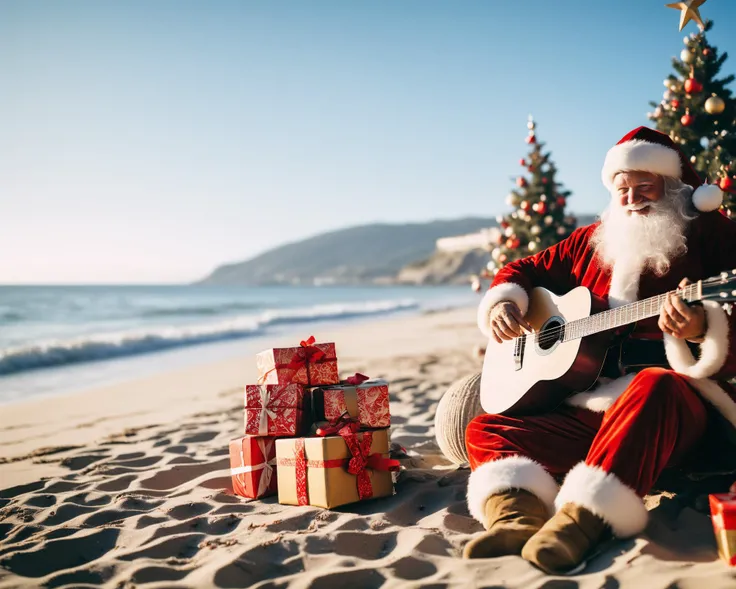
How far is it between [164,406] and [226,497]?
3070 mm

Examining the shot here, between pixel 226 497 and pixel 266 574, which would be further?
pixel 226 497

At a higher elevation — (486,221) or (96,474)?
(486,221)

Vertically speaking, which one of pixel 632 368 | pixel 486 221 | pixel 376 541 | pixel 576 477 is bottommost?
pixel 376 541

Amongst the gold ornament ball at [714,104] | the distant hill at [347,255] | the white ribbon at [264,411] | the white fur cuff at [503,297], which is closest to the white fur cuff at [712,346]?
the white fur cuff at [503,297]

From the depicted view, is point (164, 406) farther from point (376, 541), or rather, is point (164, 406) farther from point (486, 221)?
point (486, 221)

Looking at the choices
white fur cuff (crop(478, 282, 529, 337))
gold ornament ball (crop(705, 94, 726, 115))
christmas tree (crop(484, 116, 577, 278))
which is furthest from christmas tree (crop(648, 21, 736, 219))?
white fur cuff (crop(478, 282, 529, 337))

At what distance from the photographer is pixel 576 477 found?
237 centimetres

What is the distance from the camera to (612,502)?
7.43ft

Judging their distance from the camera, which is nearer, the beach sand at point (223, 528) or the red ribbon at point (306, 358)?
the beach sand at point (223, 528)

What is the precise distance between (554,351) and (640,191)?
2.86 ft

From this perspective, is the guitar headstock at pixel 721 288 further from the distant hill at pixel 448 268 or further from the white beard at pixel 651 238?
the distant hill at pixel 448 268

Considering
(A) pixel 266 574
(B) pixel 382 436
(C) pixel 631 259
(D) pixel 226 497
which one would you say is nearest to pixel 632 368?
(C) pixel 631 259

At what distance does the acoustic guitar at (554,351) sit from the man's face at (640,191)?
18.3 inches

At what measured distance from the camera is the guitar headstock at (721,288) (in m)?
2.08
